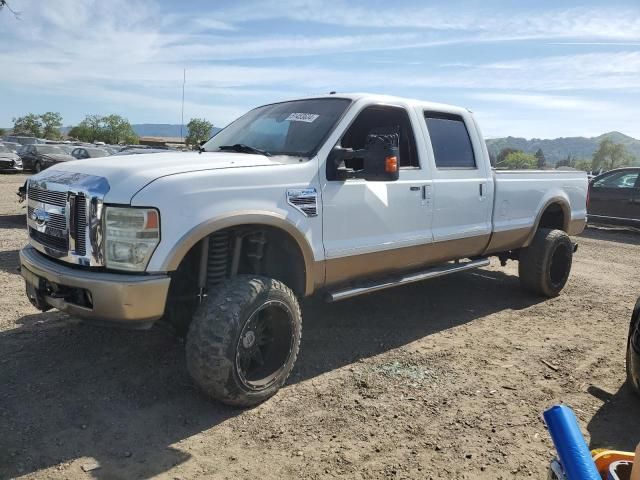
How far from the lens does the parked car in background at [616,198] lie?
41.8 ft

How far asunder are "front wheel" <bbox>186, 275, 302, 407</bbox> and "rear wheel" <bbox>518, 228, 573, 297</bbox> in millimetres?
3625

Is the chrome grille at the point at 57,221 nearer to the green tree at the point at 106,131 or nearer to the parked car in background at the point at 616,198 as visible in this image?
the parked car in background at the point at 616,198

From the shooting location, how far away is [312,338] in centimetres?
470

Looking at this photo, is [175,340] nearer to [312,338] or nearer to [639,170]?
[312,338]

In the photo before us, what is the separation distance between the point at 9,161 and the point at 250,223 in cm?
2698

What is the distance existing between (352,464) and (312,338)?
6.17ft

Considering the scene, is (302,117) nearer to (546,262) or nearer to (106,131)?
(546,262)

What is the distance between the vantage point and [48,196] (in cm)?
344

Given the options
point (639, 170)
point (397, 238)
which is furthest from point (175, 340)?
point (639, 170)

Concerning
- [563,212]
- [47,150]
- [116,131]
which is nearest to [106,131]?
[116,131]

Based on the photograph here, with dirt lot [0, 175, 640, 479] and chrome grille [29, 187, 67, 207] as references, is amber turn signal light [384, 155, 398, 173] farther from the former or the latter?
chrome grille [29, 187, 67, 207]

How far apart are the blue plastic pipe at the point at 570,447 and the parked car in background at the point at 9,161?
29263 millimetres

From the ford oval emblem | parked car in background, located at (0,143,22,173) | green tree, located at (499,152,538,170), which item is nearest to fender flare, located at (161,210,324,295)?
the ford oval emblem

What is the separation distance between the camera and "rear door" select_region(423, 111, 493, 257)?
4.84 metres
